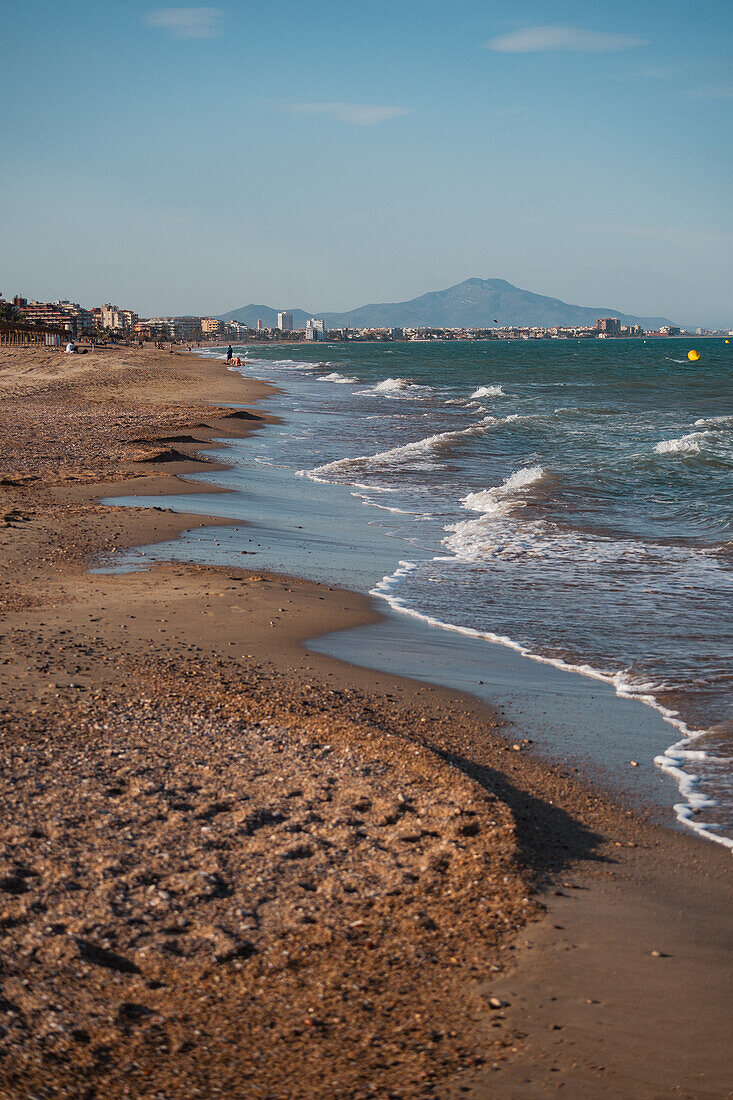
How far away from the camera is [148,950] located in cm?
339

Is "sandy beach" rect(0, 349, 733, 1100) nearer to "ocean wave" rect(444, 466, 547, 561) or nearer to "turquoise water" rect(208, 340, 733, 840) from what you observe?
"turquoise water" rect(208, 340, 733, 840)

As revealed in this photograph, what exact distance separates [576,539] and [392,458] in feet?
31.1

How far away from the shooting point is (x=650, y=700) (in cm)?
671

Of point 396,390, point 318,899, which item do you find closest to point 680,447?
point 318,899

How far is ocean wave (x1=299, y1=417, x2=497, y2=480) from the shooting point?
1964 cm

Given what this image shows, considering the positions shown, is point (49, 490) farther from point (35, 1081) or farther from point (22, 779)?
point (35, 1081)

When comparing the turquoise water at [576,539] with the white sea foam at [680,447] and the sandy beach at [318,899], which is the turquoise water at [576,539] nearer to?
the white sea foam at [680,447]

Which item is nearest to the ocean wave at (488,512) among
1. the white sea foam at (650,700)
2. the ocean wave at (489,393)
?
the white sea foam at (650,700)

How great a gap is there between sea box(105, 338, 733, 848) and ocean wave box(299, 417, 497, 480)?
7 centimetres

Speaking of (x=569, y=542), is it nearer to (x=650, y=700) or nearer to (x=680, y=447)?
(x=650, y=700)

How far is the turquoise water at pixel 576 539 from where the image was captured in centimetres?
715

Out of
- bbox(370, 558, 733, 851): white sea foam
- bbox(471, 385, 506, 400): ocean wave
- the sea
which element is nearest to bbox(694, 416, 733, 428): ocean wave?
the sea

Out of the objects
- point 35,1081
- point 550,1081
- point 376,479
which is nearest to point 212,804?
point 35,1081

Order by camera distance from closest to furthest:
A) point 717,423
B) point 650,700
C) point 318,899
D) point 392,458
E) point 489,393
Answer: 1. point 318,899
2. point 650,700
3. point 392,458
4. point 717,423
5. point 489,393
